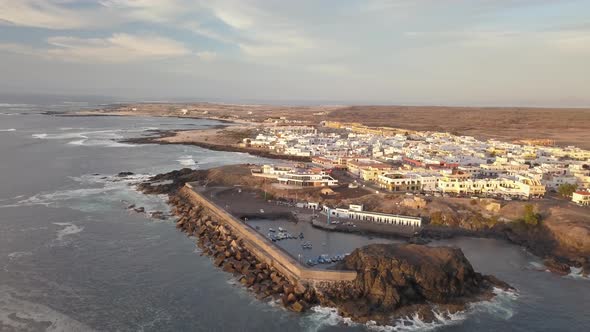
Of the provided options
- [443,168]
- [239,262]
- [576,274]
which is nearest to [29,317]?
[239,262]

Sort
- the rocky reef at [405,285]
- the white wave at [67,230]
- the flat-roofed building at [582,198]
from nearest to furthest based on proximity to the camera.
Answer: the rocky reef at [405,285] < the white wave at [67,230] < the flat-roofed building at [582,198]

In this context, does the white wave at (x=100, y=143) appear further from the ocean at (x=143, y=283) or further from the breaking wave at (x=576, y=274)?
the breaking wave at (x=576, y=274)

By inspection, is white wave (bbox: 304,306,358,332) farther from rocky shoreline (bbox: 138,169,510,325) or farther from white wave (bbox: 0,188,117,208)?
white wave (bbox: 0,188,117,208)

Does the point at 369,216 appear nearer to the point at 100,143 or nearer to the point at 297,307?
the point at 297,307

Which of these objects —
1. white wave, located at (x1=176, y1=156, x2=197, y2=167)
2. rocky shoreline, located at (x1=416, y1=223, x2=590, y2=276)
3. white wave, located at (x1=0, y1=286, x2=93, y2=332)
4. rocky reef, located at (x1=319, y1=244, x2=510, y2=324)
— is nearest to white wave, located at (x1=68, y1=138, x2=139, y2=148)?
white wave, located at (x1=176, y1=156, x2=197, y2=167)

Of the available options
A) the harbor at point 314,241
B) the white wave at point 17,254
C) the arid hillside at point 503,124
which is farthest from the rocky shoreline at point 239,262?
the arid hillside at point 503,124
